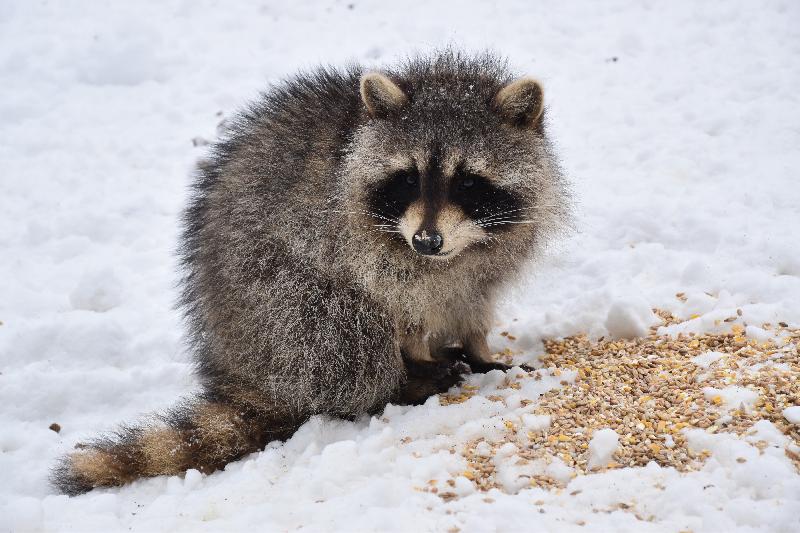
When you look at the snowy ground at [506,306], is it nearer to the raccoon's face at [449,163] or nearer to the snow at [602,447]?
the snow at [602,447]

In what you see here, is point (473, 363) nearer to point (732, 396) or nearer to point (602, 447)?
point (602, 447)

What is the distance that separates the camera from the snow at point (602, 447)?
10.4 feet

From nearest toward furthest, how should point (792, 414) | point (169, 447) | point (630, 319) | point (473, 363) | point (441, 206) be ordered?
1. point (792, 414)
2. point (441, 206)
3. point (169, 447)
4. point (630, 319)
5. point (473, 363)

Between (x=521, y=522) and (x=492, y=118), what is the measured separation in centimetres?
177

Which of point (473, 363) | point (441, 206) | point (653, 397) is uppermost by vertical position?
point (441, 206)

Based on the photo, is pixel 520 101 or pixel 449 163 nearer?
pixel 449 163

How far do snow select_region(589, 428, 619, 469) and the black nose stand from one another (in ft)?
3.11

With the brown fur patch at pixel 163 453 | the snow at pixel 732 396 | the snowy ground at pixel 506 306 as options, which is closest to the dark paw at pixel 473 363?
the snowy ground at pixel 506 306

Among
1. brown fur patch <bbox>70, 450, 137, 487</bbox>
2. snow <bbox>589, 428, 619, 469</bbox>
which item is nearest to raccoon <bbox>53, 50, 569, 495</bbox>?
brown fur patch <bbox>70, 450, 137, 487</bbox>

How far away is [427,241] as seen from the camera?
3.47 m

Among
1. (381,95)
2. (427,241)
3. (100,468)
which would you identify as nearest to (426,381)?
(427,241)

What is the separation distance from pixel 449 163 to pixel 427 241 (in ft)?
1.20

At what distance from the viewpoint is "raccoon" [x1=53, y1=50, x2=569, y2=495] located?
3.69m

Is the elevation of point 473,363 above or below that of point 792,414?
below
